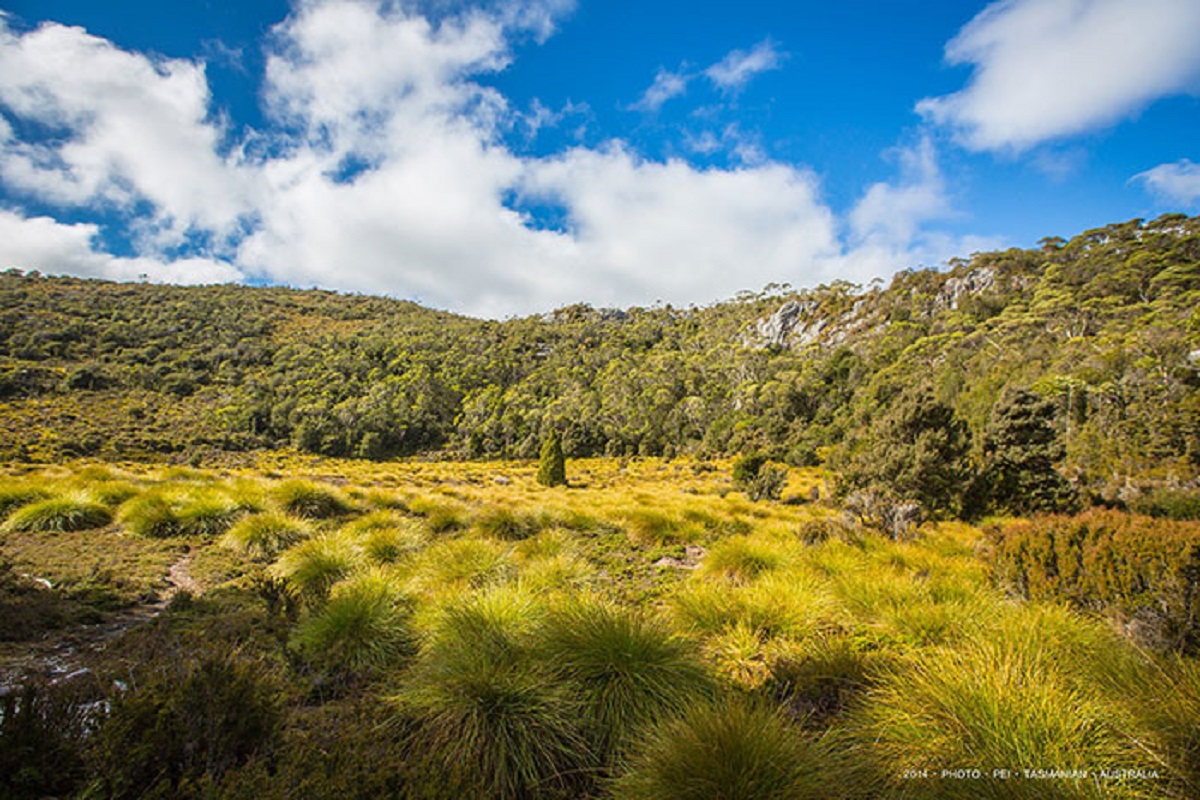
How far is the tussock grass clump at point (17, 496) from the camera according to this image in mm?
8830

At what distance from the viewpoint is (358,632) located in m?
4.50

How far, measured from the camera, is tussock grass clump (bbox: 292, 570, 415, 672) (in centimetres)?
424

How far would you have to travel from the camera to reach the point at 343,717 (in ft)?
10.9

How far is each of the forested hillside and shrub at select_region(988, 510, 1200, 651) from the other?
15.2 m

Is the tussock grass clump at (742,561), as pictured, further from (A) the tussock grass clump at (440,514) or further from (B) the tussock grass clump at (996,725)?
(A) the tussock grass clump at (440,514)

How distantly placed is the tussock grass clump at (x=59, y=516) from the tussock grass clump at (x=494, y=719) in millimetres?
9481

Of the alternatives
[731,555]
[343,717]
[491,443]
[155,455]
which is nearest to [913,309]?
[491,443]

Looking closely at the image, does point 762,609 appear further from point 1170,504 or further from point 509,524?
point 1170,504

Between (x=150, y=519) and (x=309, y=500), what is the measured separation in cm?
314

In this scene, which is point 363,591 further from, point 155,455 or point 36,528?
Answer: point 155,455

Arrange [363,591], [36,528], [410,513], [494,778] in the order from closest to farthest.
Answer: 1. [494,778]
2. [363,591]
3. [36,528]
4. [410,513]

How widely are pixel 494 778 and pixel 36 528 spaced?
425 inches

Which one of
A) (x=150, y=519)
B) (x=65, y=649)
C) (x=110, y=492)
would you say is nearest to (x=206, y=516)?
(x=150, y=519)

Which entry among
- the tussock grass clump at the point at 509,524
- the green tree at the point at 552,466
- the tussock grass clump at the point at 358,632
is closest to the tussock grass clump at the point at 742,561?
the tussock grass clump at the point at 509,524
